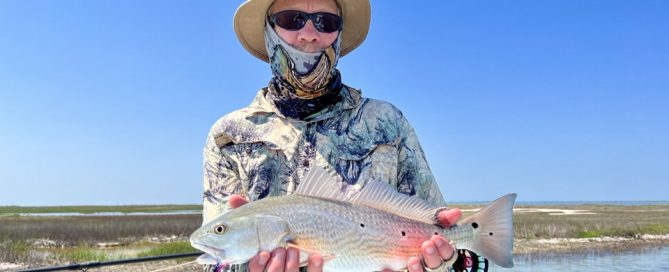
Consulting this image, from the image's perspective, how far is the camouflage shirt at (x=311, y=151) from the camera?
4461mm

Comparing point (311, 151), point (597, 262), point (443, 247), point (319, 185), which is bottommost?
point (597, 262)

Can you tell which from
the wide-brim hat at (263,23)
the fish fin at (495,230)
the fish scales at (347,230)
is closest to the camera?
the fish scales at (347,230)

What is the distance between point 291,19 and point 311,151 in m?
1.02

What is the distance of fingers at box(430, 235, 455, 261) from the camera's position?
3781 millimetres

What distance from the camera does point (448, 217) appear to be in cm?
404

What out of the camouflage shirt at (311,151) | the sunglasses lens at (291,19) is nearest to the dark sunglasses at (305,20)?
the sunglasses lens at (291,19)

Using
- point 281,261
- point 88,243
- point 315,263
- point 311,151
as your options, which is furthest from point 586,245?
point 281,261

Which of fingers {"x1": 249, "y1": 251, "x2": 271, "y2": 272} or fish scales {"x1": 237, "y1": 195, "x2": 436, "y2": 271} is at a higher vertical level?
fish scales {"x1": 237, "y1": 195, "x2": 436, "y2": 271}

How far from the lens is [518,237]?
3456cm

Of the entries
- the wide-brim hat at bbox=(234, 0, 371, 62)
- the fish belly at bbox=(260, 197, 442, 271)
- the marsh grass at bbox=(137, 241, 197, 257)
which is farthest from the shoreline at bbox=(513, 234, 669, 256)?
the fish belly at bbox=(260, 197, 442, 271)

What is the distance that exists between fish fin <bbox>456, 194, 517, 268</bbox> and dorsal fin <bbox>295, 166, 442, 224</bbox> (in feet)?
0.98

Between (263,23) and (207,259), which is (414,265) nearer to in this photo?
(207,259)

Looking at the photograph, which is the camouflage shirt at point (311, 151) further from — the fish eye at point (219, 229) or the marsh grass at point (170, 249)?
the marsh grass at point (170, 249)

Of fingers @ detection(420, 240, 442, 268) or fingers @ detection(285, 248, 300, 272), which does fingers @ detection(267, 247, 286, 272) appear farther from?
fingers @ detection(420, 240, 442, 268)
